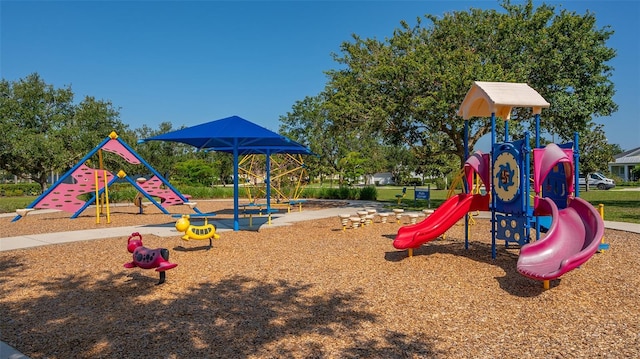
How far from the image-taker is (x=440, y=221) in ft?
Answer: 26.8

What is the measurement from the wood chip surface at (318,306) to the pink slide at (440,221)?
39 cm

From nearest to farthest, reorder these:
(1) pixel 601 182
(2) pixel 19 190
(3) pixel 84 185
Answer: (3) pixel 84 185, (1) pixel 601 182, (2) pixel 19 190

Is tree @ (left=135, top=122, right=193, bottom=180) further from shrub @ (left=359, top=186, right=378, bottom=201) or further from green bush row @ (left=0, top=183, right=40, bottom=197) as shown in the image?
shrub @ (left=359, top=186, right=378, bottom=201)

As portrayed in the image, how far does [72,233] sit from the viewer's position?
12.1 meters

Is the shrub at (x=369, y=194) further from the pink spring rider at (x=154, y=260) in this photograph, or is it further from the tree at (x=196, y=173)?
the pink spring rider at (x=154, y=260)

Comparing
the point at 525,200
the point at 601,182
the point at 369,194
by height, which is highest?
the point at 601,182

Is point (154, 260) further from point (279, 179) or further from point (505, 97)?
point (279, 179)

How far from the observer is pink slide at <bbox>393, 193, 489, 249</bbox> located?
7863 mm

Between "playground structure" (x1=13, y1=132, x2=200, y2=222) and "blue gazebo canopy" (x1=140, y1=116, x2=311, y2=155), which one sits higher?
"blue gazebo canopy" (x1=140, y1=116, x2=311, y2=155)

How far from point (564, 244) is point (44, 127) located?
38.7m

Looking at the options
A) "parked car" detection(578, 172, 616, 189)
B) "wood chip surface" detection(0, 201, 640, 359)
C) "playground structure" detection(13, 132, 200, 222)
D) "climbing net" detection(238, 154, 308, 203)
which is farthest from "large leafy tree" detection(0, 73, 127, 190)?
"parked car" detection(578, 172, 616, 189)

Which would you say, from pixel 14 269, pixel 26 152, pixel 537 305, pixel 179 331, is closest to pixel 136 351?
pixel 179 331

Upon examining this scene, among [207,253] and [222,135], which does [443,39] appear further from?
[207,253]

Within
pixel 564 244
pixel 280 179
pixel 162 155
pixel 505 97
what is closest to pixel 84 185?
pixel 280 179
